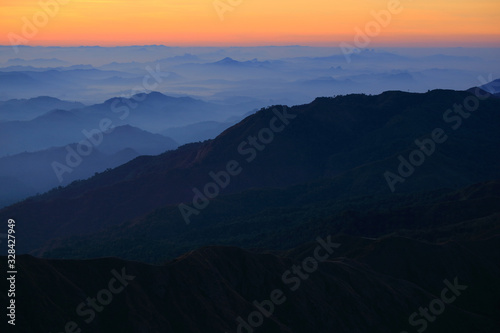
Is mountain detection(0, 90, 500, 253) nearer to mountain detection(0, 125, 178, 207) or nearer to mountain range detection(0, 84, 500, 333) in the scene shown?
mountain range detection(0, 84, 500, 333)

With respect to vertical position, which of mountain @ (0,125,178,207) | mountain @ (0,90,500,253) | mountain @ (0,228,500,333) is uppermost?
mountain @ (0,125,178,207)

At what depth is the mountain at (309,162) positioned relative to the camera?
9812cm

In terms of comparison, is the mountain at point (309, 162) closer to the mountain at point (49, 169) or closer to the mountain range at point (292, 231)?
the mountain range at point (292, 231)

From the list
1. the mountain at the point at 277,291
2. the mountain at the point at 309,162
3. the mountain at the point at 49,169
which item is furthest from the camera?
the mountain at the point at 49,169

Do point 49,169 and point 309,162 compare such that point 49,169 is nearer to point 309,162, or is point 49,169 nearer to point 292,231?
point 309,162

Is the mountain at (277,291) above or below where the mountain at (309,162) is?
below

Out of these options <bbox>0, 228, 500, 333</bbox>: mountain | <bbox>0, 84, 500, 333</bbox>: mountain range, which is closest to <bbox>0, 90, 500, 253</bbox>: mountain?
<bbox>0, 84, 500, 333</bbox>: mountain range

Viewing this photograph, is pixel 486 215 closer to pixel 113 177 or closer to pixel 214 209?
pixel 214 209

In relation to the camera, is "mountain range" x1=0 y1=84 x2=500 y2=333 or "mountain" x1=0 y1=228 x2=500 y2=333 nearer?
"mountain" x1=0 y1=228 x2=500 y2=333

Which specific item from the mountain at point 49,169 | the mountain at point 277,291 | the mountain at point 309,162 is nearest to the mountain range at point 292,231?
the mountain at point 277,291

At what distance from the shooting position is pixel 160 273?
42.8 metres

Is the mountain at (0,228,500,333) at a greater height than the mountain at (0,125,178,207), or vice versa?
the mountain at (0,125,178,207)

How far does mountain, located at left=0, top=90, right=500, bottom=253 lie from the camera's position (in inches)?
3863

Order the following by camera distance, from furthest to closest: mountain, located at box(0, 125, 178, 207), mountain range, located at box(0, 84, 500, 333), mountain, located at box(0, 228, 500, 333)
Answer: mountain, located at box(0, 125, 178, 207) → mountain range, located at box(0, 84, 500, 333) → mountain, located at box(0, 228, 500, 333)
